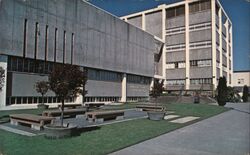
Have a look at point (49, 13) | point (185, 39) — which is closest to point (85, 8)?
point (49, 13)

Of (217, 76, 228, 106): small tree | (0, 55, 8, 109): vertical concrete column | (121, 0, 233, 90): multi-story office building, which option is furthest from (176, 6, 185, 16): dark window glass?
(0, 55, 8, 109): vertical concrete column

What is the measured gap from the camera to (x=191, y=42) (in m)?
67.3

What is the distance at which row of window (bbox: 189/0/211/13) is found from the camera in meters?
65.2

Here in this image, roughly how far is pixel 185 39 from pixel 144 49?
714 inches

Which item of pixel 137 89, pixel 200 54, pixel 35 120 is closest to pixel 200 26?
pixel 200 54

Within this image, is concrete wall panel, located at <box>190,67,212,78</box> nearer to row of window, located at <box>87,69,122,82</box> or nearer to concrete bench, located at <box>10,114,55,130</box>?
row of window, located at <box>87,69,122,82</box>

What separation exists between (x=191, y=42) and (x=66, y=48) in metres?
43.8

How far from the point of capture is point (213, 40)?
63.0 metres

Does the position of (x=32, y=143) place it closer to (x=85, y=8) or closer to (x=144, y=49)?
(x=85, y=8)

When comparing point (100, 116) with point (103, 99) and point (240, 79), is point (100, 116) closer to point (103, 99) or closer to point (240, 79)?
point (103, 99)

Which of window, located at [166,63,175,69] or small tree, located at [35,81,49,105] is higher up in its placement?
window, located at [166,63,175,69]

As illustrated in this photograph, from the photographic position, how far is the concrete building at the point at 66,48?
86.7 ft

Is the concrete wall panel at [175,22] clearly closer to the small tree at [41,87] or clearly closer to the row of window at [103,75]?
the row of window at [103,75]

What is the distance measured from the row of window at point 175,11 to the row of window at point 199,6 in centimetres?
270
